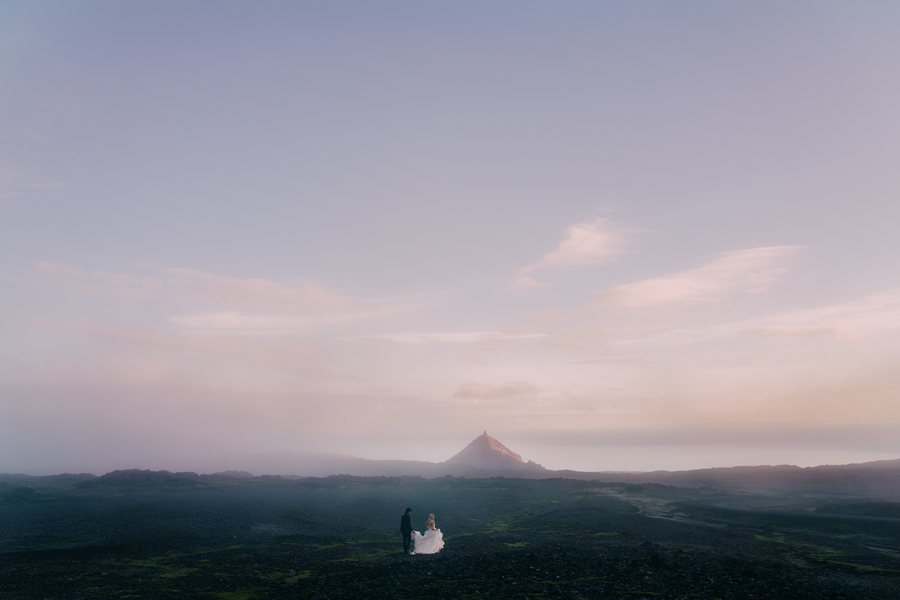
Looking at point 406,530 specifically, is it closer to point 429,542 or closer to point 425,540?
point 425,540

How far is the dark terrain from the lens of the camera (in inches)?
992

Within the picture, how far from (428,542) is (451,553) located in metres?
1.95

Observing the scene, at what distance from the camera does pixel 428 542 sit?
35.4 meters

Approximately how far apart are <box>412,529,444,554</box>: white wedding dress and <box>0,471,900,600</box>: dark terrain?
805 millimetres

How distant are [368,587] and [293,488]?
110 meters

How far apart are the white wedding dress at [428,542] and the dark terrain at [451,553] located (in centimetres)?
80

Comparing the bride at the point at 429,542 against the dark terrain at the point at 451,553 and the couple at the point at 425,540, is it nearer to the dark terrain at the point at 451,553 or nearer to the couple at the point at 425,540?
the couple at the point at 425,540

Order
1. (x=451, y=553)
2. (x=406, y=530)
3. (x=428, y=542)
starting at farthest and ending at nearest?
(x=406, y=530) < (x=428, y=542) < (x=451, y=553)

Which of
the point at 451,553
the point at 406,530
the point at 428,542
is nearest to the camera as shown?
the point at 451,553

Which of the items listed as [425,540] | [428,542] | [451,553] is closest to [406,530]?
[425,540]

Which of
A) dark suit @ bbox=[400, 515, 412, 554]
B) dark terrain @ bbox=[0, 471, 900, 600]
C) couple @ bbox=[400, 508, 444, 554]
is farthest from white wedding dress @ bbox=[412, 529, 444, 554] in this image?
dark terrain @ bbox=[0, 471, 900, 600]

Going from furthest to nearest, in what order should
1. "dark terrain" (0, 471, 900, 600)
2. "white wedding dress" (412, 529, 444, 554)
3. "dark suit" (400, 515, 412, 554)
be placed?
"dark suit" (400, 515, 412, 554), "white wedding dress" (412, 529, 444, 554), "dark terrain" (0, 471, 900, 600)

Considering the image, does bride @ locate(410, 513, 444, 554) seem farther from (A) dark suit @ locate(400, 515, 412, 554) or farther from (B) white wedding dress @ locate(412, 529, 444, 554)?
(A) dark suit @ locate(400, 515, 412, 554)

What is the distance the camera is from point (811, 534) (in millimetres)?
48031
